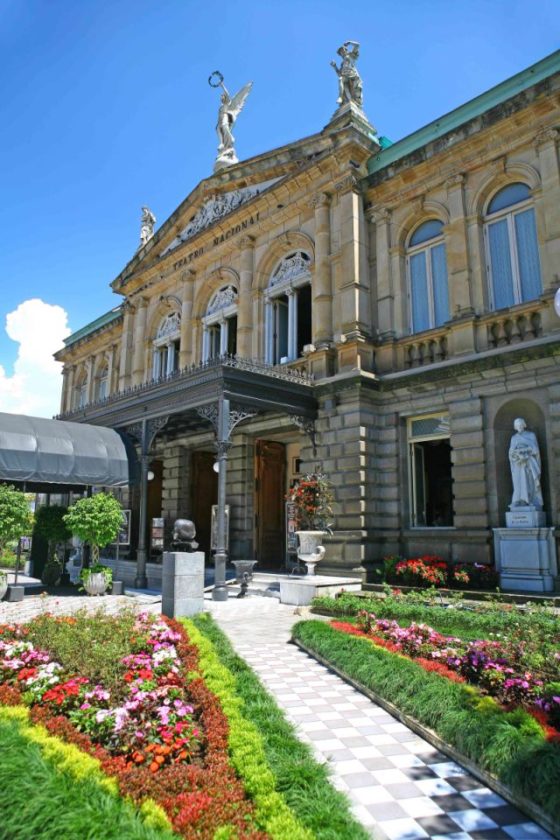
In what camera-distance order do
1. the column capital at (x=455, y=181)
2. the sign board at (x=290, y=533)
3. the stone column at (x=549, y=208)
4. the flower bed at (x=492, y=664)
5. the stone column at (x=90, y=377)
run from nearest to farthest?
the flower bed at (x=492, y=664) < the stone column at (x=549, y=208) < the column capital at (x=455, y=181) < the sign board at (x=290, y=533) < the stone column at (x=90, y=377)

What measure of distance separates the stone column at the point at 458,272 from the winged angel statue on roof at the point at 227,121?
10.4 m

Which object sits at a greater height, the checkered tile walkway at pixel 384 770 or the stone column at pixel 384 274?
the stone column at pixel 384 274

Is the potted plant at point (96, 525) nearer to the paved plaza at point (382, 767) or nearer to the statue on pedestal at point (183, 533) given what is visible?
the statue on pedestal at point (183, 533)

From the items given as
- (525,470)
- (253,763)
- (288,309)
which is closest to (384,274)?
(288,309)

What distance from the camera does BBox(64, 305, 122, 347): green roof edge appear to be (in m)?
29.8

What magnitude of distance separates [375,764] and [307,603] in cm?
858

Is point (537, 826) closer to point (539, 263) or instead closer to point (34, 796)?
point (34, 796)

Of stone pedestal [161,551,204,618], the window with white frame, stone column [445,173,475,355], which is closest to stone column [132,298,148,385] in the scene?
the window with white frame

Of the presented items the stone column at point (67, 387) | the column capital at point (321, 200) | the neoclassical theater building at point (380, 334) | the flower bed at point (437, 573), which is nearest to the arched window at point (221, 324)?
the neoclassical theater building at point (380, 334)

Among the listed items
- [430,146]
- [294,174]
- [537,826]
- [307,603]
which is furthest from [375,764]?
[294,174]

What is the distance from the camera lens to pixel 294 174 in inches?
736

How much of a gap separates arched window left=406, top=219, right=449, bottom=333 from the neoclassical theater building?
0.04m

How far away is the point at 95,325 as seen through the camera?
104ft

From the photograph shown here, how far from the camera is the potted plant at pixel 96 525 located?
49.0ft
